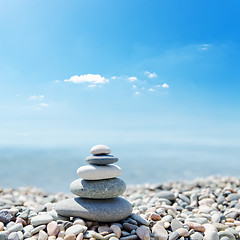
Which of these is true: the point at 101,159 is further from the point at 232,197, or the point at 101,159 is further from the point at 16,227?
the point at 232,197

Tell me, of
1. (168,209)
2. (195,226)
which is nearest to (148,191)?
(168,209)

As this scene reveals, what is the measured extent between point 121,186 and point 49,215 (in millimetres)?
1393

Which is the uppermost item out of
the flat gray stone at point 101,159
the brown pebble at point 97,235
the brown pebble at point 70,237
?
the flat gray stone at point 101,159

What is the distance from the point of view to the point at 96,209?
4.16 meters

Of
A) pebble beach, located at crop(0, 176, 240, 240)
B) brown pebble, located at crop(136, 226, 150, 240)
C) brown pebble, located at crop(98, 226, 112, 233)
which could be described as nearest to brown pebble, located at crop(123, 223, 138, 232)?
pebble beach, located at crop(0, 176, 240, 240)

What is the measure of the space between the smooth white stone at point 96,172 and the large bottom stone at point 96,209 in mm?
449

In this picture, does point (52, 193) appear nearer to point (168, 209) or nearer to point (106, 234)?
point (168, 209)

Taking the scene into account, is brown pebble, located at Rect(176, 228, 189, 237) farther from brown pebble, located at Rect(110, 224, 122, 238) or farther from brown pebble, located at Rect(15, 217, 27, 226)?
brown pebble, located at Rect(15, 217, 27, 226)

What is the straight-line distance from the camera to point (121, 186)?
4.41 meters

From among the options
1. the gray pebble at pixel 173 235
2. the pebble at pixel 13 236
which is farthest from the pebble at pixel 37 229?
the gray pebble at pixel 173 235

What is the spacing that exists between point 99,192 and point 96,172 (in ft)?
1.15

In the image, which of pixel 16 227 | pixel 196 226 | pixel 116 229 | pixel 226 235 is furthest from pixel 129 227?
pixel 16 227

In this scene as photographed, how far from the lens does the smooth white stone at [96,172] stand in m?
4.31

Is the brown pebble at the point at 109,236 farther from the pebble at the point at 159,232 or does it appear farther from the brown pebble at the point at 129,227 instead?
the pebble at the point at 159,232
